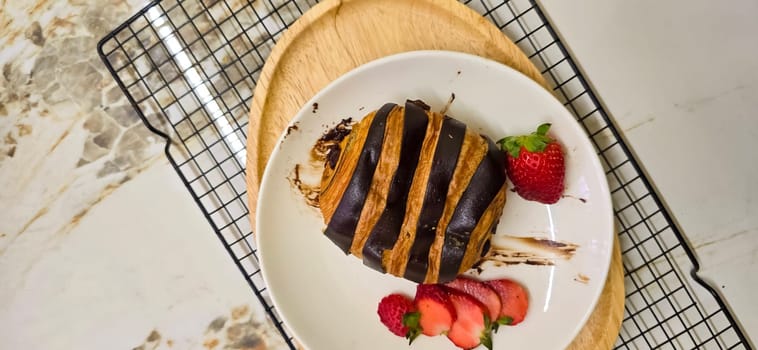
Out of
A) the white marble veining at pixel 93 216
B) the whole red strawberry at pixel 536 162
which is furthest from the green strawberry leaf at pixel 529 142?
the white marble veining at pixel 93 216

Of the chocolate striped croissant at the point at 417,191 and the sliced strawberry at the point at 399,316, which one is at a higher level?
the chocolate striped croissant at the point at 417,191

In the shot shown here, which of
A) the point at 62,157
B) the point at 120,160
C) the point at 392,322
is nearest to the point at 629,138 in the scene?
the point at 392,322

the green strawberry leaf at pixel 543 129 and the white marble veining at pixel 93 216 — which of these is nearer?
the green strawberry leaf at pixel 543 129

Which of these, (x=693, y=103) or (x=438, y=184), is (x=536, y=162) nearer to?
(x=438, y=184)

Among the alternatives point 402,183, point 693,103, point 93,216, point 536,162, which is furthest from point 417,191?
point 93,216

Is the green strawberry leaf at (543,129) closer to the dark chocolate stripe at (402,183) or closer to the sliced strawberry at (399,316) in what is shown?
the dark chocolate stripe at (402,183)

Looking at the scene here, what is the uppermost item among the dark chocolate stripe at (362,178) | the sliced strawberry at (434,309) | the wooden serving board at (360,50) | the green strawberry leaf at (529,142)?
the wooden serving board at (360,50)

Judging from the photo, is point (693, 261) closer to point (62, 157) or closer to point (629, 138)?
point (629, 138)
